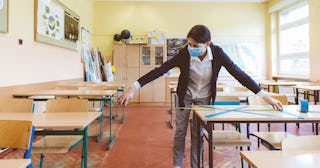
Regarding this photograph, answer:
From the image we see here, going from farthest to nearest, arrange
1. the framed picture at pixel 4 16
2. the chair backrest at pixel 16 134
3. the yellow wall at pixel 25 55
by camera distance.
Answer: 1. the yellow wall at pixel 25 55
2. the framed picture at pixel 4 16
3. the chair backrest at pixel 16 134

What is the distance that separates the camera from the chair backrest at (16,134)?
4.39 feet

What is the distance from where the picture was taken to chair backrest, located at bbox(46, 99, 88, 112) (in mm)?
2291

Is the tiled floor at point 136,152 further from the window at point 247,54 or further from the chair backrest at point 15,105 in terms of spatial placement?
the window at point 247,54

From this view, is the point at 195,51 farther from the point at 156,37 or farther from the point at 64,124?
the point at 156,37

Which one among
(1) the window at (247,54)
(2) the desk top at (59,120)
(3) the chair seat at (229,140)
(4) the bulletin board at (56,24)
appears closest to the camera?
(2) the desk top at (59,120)

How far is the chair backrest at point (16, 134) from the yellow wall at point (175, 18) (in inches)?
249

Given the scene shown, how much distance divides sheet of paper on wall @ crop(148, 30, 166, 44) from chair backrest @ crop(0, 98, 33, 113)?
548cm

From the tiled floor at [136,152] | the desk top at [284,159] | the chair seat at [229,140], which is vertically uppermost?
the desk top at [284,159]

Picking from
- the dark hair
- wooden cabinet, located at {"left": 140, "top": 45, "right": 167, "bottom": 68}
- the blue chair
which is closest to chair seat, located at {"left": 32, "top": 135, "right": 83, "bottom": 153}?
the blue chair

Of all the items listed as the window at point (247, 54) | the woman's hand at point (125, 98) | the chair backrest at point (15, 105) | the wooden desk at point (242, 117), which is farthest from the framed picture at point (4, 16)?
the window at point (247, 54)

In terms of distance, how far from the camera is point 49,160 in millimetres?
2779

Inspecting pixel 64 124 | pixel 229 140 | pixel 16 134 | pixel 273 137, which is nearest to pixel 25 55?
pixel 64 124

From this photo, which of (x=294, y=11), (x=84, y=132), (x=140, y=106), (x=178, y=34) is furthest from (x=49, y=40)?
(x=294, y=11)

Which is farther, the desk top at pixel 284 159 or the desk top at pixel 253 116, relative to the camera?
the desk top at pixel 253 116
